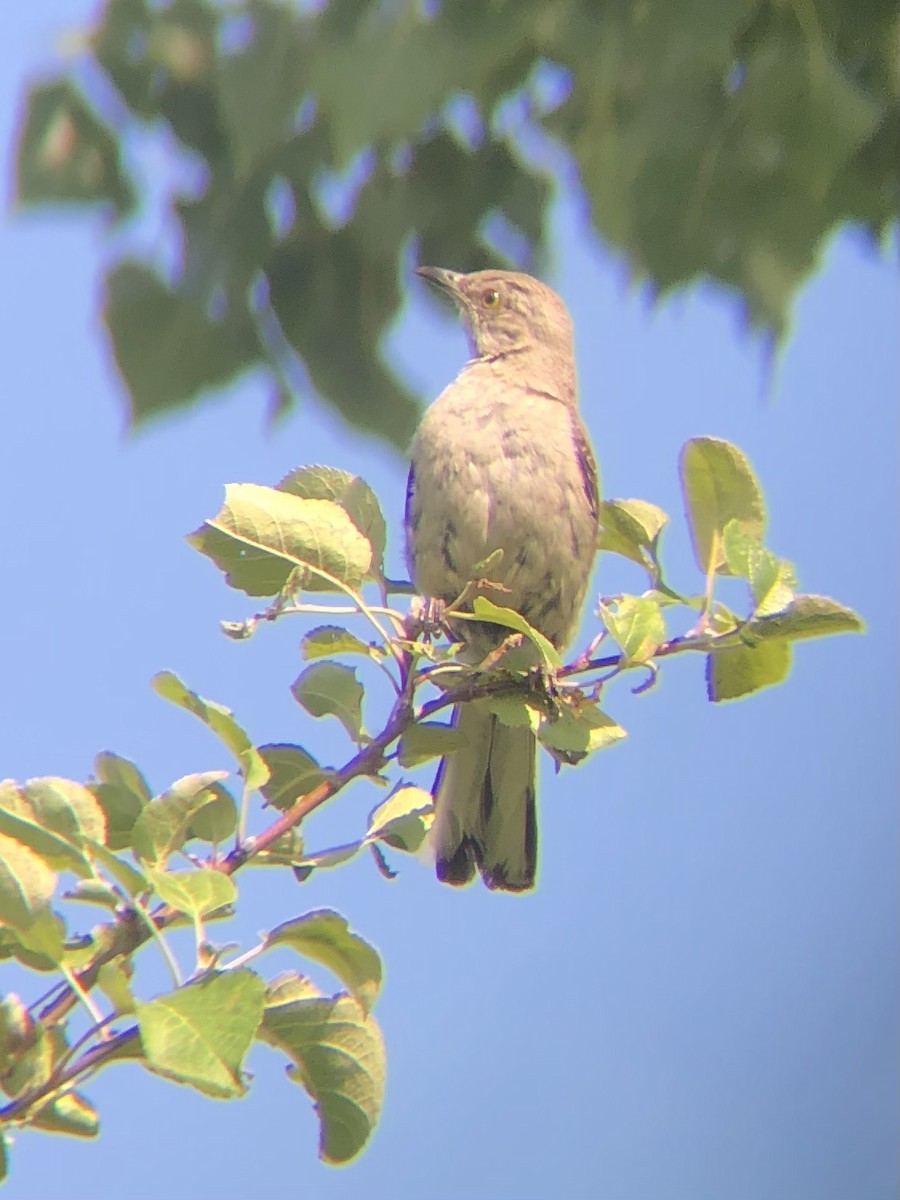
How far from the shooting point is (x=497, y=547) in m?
3.05

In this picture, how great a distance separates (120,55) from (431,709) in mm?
2339

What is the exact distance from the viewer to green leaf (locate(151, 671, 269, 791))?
1645 mm

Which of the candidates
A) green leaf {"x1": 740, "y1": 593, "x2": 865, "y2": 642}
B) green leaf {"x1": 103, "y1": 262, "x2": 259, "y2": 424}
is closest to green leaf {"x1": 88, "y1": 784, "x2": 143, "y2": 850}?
green leaf {"x1": 740, "y1": 593, "x2": 865, "y2": 642}

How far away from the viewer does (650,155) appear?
3000 millimetres

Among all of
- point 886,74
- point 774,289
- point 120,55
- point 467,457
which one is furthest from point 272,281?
point 886,74

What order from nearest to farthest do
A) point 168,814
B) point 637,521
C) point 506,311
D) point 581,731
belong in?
1. point 168,814
2. point 581,731
3. point 637,521
4. point 506,311

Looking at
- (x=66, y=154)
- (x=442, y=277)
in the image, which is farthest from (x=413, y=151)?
(x=66, y=154)

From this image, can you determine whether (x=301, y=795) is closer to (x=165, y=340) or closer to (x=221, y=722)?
(x=221, y=722)

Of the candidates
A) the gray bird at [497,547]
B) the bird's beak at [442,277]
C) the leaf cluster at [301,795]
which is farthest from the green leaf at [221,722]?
the bird's beak at [442,277]

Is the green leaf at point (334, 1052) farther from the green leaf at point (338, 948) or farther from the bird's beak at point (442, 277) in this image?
the bird's beak at point (442, 277)

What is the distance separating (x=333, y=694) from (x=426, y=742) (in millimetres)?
144

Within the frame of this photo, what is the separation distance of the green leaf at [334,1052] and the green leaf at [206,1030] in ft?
0.82

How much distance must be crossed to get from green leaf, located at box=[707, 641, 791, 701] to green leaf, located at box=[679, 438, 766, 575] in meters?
0.11

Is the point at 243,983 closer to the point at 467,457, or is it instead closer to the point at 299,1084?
the point at 299,1084
